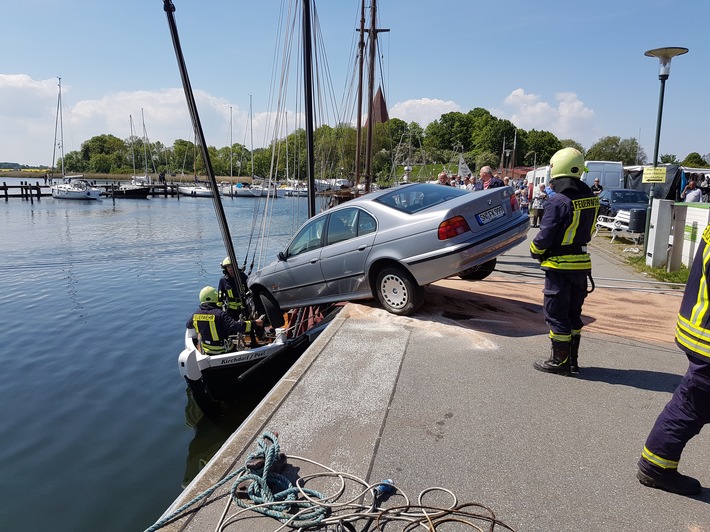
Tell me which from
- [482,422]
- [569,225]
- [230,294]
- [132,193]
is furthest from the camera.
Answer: [132,193]

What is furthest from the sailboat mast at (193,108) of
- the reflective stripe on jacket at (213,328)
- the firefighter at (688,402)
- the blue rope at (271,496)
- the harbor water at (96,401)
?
the firefighter at (688,402)

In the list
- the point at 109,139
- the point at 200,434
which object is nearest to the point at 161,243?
the point at 200,434

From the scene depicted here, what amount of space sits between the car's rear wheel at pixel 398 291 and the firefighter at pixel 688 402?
3.46 metres

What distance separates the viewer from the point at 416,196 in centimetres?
669

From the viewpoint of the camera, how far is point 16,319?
11.6 metres

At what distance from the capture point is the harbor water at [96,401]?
200 inches

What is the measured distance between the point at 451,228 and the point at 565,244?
5.39ft

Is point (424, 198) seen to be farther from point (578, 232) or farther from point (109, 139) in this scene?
point (109, 139)

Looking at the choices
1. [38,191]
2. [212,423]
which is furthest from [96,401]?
[38,191]

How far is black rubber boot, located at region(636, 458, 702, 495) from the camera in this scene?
2877 millimetres

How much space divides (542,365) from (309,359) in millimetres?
2252

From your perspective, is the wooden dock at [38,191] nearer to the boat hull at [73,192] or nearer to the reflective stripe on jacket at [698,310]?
the boat hull at [73,192]

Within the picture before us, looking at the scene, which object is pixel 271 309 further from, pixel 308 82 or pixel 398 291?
pixel 308 82

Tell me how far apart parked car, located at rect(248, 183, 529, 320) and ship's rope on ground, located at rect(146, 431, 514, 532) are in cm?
330
